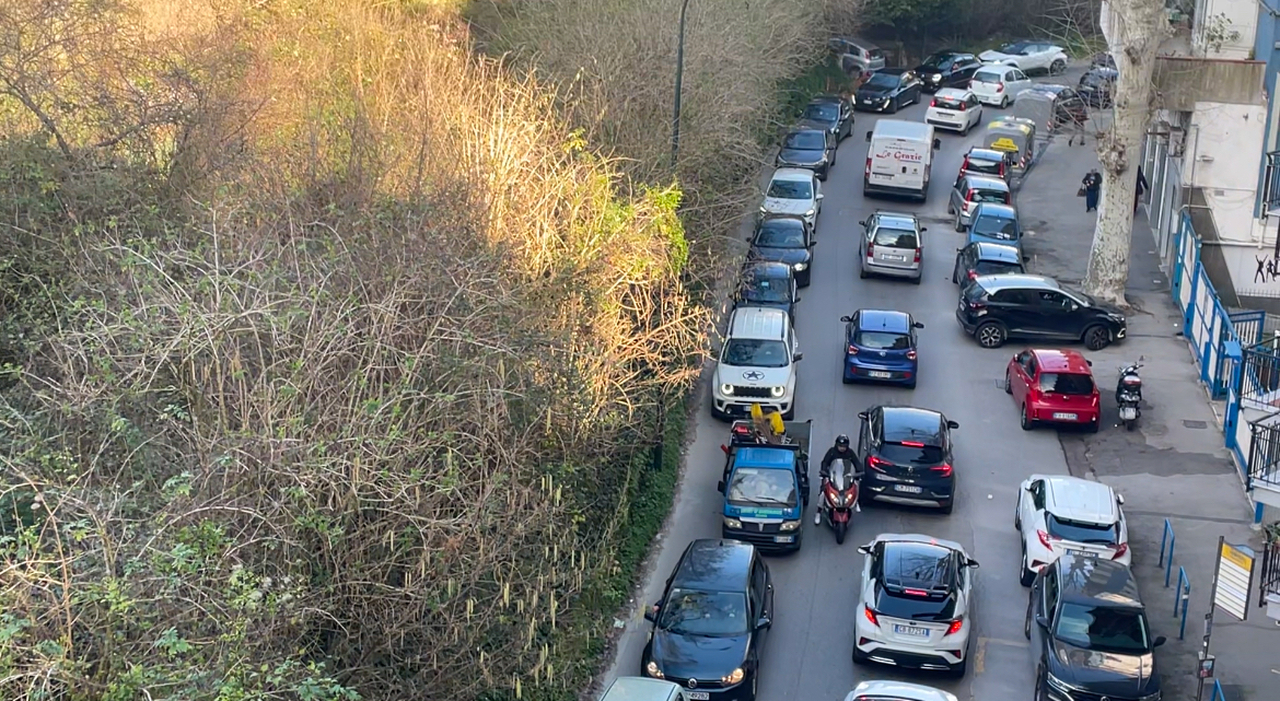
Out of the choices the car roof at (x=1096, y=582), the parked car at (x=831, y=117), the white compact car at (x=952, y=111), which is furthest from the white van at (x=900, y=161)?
the car roof at (x=1096, y=582)

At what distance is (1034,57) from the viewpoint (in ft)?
181

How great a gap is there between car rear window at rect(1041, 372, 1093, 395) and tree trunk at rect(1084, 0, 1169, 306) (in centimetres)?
690

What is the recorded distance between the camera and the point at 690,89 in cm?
2717

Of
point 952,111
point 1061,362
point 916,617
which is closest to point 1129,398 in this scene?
point 1061,362

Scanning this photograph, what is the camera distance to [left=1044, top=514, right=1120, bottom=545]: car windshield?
1894 centimetres

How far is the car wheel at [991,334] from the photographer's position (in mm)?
27766

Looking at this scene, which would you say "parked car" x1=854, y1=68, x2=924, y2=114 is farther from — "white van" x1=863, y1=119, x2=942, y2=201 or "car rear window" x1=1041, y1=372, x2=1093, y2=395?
"car rear window" x1=1041, y1=372, x2=1093, y2=395

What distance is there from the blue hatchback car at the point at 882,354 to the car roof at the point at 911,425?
11.2 ft

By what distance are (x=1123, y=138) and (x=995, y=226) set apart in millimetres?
4234

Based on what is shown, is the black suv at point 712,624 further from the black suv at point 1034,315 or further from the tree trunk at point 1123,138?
the tree trunk at point 1123,138

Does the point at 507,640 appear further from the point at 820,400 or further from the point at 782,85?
the point at 782,85

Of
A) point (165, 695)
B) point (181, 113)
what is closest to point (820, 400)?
point (181, 113)

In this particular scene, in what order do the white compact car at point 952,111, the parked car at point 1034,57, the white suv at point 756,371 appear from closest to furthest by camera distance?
the white suv at point 756,371 → the white compact car at point 952,111 → the parked car at point 1034,57

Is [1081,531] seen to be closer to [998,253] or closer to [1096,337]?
[1096,337]
